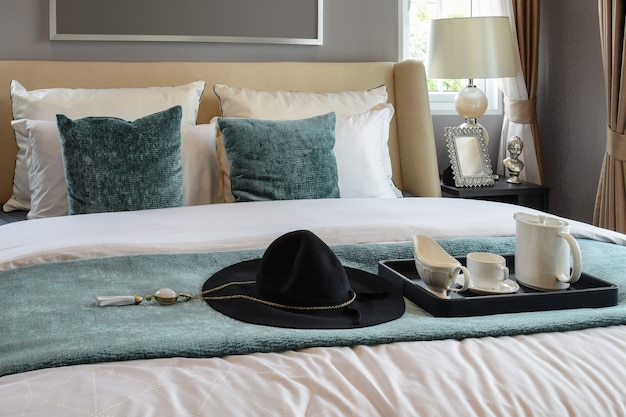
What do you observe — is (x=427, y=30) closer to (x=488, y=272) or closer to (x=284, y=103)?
(x=284, y=103)

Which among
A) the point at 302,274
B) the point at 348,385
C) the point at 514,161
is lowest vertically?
the point at 348,385

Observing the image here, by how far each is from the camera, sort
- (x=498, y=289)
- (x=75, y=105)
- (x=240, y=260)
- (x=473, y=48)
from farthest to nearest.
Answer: (x=473, y=48) < (x=75, y=105) < (x=240, y=260) < (x=498, y=289)

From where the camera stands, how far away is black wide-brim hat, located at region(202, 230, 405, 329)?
1.48m

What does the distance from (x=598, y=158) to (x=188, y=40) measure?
6.88ft

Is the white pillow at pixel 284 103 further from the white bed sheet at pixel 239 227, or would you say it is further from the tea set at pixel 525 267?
the tea set at pixel 525 267

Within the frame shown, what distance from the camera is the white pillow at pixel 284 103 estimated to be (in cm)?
311

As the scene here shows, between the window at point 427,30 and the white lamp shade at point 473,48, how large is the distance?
412 mm

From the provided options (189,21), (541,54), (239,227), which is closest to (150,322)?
(239,227)

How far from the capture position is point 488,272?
1622mm

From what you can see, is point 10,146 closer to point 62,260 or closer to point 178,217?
point 178,217

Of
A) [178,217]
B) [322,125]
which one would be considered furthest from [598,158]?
[178,217]

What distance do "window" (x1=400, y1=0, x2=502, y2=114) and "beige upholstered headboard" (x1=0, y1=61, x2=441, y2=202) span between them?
0.41m

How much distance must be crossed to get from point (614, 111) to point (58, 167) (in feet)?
7.92

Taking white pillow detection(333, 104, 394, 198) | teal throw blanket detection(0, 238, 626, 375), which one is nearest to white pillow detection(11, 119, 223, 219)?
white pillow detection(333, 104, 394, 198)
